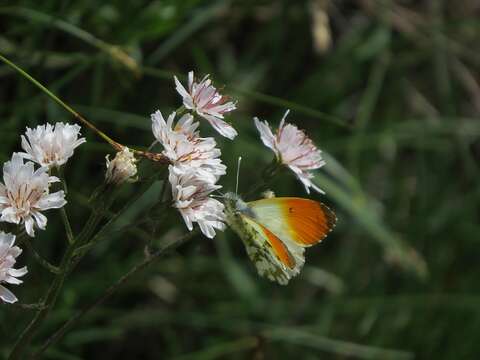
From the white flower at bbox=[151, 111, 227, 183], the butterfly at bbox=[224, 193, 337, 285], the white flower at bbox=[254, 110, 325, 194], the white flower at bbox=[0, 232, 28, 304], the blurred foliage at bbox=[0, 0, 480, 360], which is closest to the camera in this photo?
the white flower at bbox=[0, 232, 28, 304]

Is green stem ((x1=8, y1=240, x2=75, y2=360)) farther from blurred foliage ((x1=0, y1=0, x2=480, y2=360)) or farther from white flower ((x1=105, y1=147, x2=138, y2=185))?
blurred foliage ((x1=0, y1=0, x2=480, y2=360))

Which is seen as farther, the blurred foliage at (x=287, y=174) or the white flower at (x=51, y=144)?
the blurred foliage at (x=287, y=174)

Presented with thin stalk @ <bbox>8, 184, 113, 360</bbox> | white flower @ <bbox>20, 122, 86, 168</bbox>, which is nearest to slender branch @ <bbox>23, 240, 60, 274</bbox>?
thin stalk @ <bbox>8, 184, 113, 360</bbox>

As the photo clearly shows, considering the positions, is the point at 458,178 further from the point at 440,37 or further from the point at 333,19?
the point at 333,19

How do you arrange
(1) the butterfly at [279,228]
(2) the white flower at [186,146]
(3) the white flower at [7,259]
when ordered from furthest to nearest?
1. (1) the butterfly at [279,228]
2. (2) the white flower at [186,146]
3. (3) the white flower at [7,259]

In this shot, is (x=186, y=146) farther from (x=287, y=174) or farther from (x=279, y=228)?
(x=287, y=174)

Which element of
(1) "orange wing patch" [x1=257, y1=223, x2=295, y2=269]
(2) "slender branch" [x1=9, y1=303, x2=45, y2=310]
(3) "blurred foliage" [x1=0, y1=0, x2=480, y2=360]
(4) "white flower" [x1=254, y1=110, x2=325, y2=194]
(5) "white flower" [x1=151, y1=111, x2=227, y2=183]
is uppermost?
(3) "blurred foliage" [x1=0, y1=0, x2=480, y2=360]

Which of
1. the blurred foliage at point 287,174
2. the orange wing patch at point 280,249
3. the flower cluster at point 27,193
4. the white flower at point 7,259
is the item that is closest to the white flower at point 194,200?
the orange wing patch at point 280,249

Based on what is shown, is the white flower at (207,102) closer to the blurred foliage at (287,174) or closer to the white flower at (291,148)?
the white flower at (291,148)

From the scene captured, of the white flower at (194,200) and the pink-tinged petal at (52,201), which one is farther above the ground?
the white flower at (194,200)
